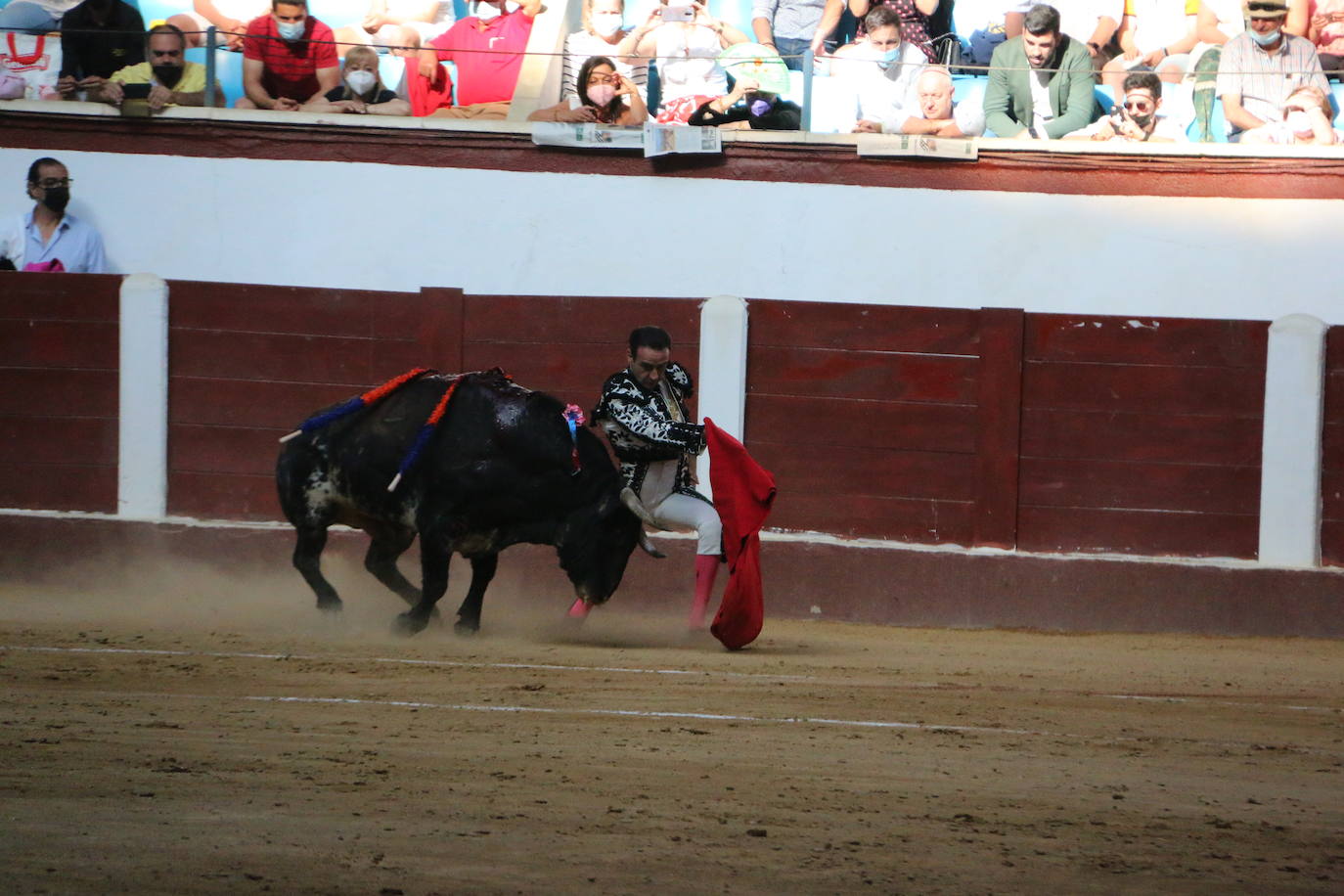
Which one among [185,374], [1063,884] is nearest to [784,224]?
[185,374]

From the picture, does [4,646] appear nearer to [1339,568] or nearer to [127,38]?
[127,38]

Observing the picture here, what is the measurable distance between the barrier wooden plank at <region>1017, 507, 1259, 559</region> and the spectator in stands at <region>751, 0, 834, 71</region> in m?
3.57

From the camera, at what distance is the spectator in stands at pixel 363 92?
1004cm

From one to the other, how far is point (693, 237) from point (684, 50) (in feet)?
4.33

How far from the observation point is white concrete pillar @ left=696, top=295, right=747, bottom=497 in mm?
8680

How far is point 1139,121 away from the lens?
31.8ft

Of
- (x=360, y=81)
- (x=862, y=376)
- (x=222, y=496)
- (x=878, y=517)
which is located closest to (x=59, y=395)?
(x=222, y=496)

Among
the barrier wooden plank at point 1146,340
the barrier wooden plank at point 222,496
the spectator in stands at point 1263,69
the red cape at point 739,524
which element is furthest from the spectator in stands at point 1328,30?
the barrier wooden plank at point 222,496

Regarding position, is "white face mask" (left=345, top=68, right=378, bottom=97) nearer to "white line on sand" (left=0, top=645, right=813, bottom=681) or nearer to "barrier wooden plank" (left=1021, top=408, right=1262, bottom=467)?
"barrier wooden plank" (left=1021, top=408, right=1262, bottom=467)

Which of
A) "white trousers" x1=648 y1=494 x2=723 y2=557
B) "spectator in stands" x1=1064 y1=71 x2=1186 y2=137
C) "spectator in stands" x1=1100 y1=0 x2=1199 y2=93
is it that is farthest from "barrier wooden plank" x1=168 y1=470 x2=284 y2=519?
"spectator in stands" x1=1100 y1=0 x2=1199 y2=93

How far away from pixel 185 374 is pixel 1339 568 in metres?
6.23

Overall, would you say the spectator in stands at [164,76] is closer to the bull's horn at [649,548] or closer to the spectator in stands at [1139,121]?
the bull's horn at [649,548]

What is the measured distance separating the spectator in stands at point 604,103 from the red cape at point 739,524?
3544mm

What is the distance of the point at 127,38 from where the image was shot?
33.1 ft
